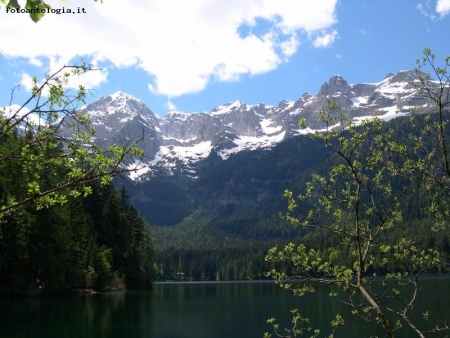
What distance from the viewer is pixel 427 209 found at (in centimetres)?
958

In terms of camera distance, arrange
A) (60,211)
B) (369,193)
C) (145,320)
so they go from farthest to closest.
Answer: (60,211) → (145,320) → (369,193)

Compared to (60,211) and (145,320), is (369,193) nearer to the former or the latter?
(145,320)

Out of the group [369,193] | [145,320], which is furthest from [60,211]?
[369,193]

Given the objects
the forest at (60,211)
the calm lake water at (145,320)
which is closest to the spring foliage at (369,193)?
the forest at (60,211)

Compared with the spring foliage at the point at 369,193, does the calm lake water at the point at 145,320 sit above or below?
below

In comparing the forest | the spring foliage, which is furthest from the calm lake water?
the spring foliage

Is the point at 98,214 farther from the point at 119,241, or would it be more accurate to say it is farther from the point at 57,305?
the point at 57,305

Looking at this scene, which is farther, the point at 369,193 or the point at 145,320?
the point at 145,320

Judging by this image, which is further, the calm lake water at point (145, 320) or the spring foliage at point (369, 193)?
the calm lake water at point (145, 320)

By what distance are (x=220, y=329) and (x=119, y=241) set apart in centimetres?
5331

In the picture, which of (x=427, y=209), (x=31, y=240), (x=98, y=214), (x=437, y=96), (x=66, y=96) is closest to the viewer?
(x=66, y=96)

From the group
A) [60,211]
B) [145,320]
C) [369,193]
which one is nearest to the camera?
[369,193]

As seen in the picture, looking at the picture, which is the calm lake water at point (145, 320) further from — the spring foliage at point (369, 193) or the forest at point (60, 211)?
the spring foliage at point (369, 193)

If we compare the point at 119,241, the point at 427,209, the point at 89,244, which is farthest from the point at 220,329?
the point at 119,241
